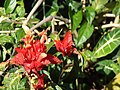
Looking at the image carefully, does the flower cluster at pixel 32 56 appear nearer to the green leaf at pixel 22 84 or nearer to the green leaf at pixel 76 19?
the green leaf at pixel 22 84

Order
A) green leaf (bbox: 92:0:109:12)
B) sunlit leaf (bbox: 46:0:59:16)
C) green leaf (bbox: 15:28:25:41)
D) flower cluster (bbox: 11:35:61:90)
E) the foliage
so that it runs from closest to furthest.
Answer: flower cluster (bbox: 11:35:61:90) < the foliage < green leaf (bbox: 15:28:25:41) < green leaf (bbox: 92:0:109:12) < sunlit leaf (bbox: 46:0:59:16)

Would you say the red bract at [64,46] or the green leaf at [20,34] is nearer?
the red bract at [64,46]

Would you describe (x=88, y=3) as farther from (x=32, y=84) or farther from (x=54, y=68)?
(x=32, y=84)

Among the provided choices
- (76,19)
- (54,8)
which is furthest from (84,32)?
(54,8)

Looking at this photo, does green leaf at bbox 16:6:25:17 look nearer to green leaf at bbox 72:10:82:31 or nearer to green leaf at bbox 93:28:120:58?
green leaf at bbox 72:10:82:31

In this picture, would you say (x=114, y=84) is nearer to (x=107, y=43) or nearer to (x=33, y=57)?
(x=107, y=43)

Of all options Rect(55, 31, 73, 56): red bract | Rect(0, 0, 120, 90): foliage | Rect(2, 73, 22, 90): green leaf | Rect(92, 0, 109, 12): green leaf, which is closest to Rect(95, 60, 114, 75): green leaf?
Rect(0, 0, 120, 90): foliage

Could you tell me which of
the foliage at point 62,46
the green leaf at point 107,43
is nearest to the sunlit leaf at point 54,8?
the foliage at point 62,46
